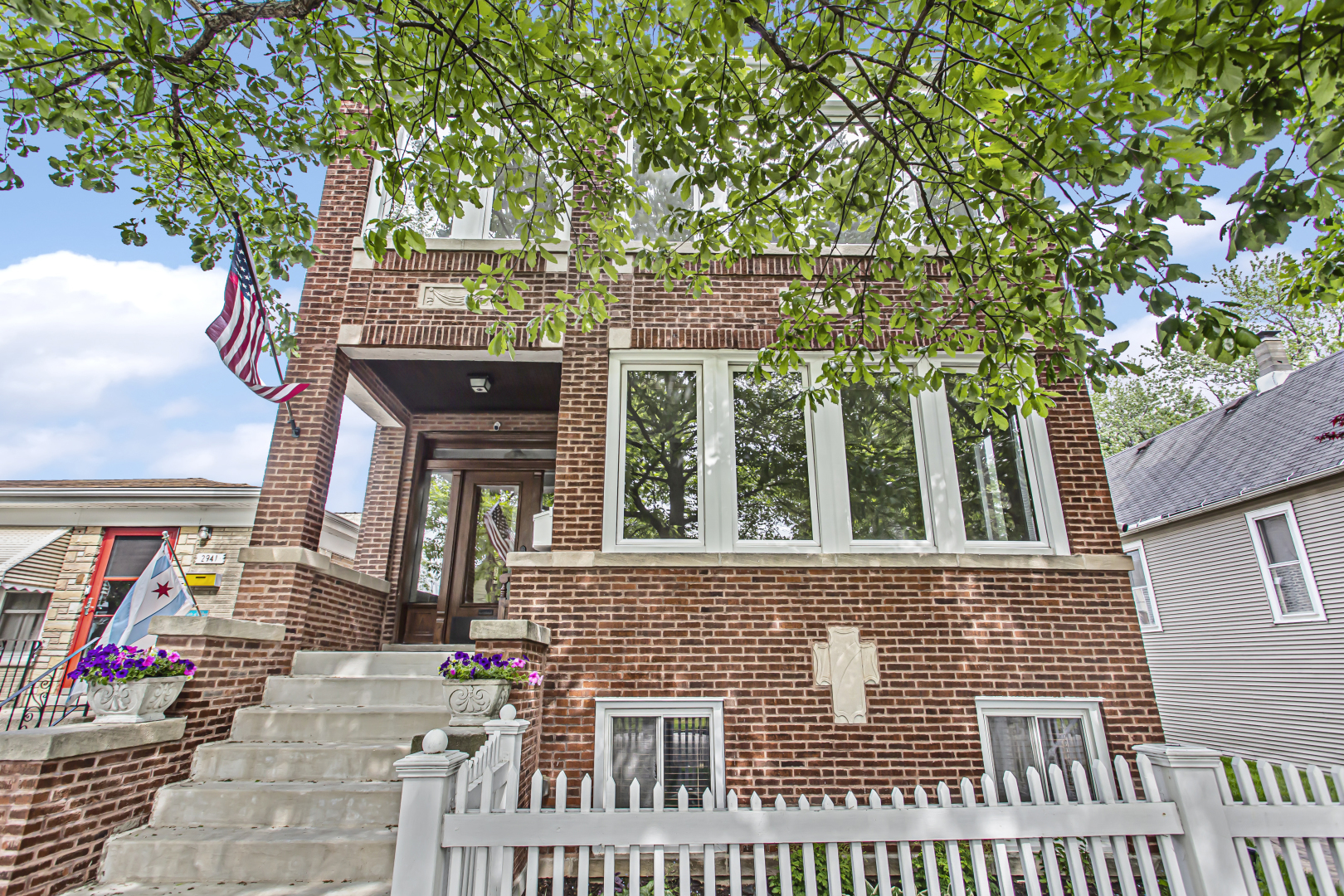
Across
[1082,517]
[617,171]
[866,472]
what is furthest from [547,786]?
[1082,517]

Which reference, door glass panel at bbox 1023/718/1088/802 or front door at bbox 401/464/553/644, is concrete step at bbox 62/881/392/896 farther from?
door glass panel at bbox 1023/718/1088/802

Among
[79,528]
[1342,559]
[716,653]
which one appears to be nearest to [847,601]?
[716,653]

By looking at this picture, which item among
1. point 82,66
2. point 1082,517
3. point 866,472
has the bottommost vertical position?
point 1082,517

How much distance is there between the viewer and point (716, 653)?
5766mm

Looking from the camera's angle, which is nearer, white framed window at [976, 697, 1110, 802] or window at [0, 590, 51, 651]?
white framed window at [976, 697, 1110, 802]

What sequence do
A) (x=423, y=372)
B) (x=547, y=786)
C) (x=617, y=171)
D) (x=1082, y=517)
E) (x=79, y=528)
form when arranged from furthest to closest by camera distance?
(x=79, y=528), (x=423, y=372), (x=1082, y=517), (x=547, y=786), (x=617, y=171)

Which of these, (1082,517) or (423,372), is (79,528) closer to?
(423,372)

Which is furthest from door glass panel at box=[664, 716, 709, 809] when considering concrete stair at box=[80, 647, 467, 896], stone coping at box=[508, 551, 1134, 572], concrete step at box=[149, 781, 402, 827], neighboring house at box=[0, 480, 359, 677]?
neighboring house at box=[0, 480, 359, 677]

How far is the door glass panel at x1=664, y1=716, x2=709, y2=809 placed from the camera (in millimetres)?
5492

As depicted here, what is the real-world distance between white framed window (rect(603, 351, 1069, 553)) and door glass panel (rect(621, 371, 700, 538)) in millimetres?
12

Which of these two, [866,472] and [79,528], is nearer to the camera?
[866,472]

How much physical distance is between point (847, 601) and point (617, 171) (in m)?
4.17

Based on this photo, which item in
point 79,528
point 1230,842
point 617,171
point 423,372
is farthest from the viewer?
point 79,528

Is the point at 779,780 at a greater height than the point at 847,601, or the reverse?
the point at 847,601
